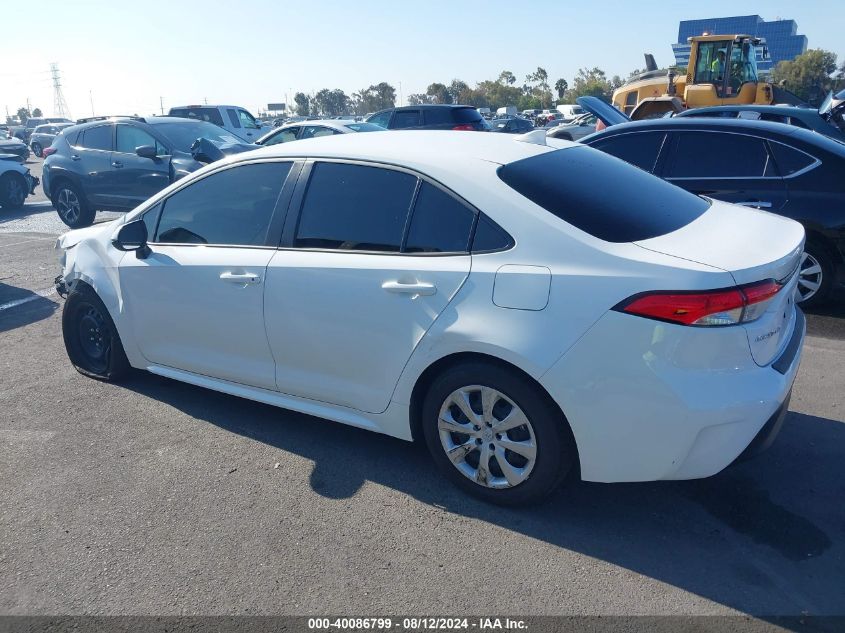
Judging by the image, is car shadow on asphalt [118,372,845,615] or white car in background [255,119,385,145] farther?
white car in background [255,119,385,145]

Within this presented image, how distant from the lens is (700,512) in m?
3.36

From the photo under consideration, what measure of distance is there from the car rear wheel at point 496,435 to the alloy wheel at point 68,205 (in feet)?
35.5

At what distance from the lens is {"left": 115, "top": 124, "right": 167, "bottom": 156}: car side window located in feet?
37.8

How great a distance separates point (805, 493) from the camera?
3.47 meters

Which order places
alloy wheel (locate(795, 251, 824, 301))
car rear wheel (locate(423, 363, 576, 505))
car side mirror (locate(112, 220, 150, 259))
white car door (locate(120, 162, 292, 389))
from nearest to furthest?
car rear wheel (locate(423, 363, 576, 505)) → white car door (locate(120, 162, 292, 389)) → car side mirror (locate(112, 220, 150, 259)) → alloy wheel (locate(795, 251, 824, 301))

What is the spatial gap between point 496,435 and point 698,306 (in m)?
1.05

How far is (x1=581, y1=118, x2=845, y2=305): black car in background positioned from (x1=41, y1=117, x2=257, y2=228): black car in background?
6.59m

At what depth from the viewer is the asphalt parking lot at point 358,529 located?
9.46 feet

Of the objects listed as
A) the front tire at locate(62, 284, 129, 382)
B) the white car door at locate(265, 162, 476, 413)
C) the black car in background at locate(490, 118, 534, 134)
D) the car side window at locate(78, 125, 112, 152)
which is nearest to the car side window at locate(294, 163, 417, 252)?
the white car door at locate(265, 162, 476, 413)

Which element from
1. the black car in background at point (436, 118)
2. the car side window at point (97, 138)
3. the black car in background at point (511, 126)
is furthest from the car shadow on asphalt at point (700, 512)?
the black car in background at point (511, 126)

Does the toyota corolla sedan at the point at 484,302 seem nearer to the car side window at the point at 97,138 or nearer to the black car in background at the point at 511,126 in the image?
the car side window at the point at 97,138

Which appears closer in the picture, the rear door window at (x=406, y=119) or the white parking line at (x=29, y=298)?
the white parking line at (x=29, y=298)

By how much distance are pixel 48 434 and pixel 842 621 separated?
4178 mm

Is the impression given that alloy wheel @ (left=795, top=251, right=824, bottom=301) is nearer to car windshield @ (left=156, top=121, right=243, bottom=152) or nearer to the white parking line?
the white parking line
